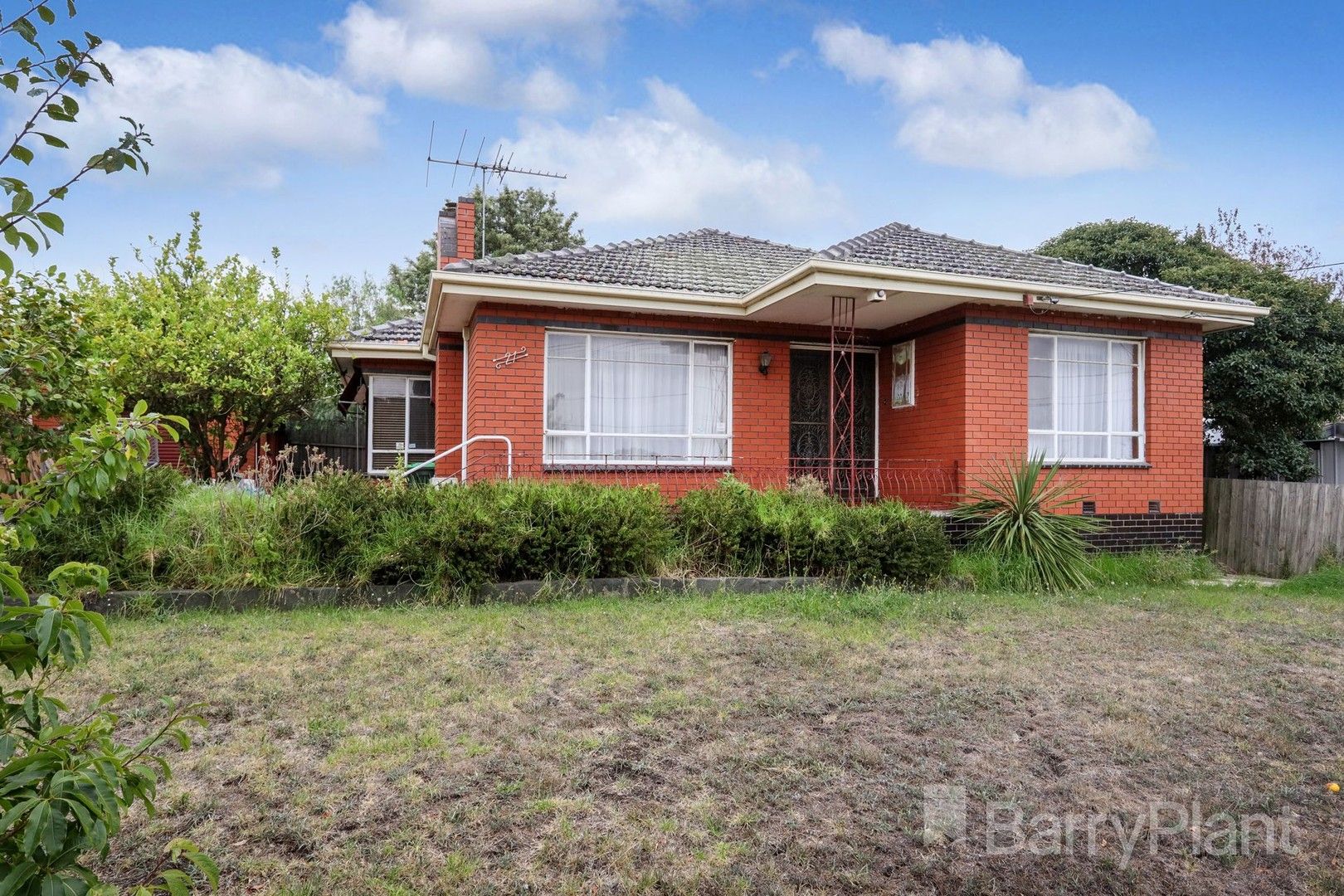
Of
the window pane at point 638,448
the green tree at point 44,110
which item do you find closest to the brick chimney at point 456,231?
the window pane at point 638,448

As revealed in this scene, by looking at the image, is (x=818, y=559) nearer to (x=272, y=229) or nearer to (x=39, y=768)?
(x=39, y=768)

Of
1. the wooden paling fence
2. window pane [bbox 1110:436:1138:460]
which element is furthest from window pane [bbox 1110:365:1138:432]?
the wooden paling fence

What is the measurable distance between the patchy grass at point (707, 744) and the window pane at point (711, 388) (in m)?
4.98

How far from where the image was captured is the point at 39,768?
1436 millimetres

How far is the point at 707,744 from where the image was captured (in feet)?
13.0

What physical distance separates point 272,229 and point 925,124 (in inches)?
619

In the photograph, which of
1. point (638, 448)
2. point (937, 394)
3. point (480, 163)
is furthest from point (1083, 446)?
point (480, 163)

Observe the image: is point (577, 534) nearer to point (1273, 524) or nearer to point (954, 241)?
point (954, 241)

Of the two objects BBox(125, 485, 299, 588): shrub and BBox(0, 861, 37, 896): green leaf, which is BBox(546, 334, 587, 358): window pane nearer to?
BBox(125, 485, 299, 588): shrub

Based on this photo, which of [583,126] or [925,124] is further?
[583,126]

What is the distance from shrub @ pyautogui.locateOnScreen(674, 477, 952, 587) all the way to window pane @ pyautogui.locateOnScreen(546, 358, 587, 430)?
298 centimetres

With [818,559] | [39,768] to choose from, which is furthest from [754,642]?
[39,768]

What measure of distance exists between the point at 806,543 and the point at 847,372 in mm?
4851

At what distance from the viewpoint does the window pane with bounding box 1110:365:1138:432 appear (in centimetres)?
1153
